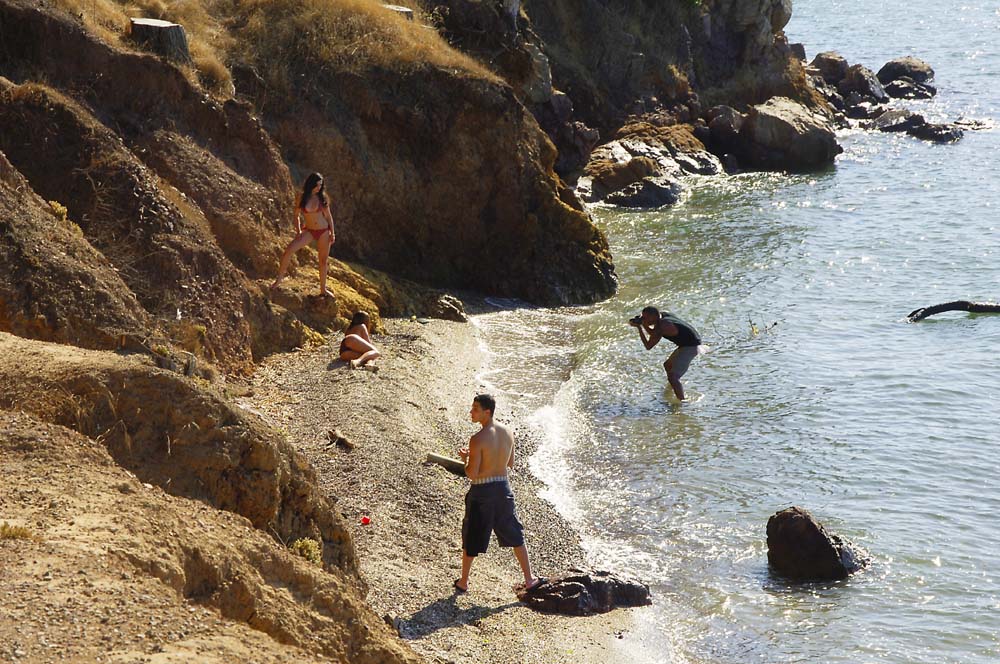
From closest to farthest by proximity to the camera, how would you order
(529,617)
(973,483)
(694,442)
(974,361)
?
1. (529,617)
2. (973,483)
3. (694,442)
4. (974,361)

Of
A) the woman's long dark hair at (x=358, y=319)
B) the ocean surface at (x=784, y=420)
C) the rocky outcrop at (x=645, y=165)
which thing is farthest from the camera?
the rocky outcrop at (x=645, y=165)

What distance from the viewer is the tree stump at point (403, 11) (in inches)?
950

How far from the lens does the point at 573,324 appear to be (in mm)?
21531

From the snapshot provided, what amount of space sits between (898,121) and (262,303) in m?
34.9

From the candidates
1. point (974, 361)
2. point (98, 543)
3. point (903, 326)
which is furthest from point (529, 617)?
point (903, 326)

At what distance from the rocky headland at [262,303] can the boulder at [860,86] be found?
56.4 feet

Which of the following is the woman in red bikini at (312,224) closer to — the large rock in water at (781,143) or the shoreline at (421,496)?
the shoreline at (421,496)

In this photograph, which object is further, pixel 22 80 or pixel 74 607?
pixel 22 80

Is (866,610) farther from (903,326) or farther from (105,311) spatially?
(903,326)

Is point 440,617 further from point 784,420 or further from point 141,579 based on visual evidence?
point 784,420

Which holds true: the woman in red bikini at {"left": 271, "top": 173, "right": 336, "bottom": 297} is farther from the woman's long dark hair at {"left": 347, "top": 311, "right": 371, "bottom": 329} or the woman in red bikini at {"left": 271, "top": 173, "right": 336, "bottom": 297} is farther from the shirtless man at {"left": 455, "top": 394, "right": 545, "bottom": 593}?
the shirtless man at {"left": 455, "top": 394, "right": 545, "bottom": 593}

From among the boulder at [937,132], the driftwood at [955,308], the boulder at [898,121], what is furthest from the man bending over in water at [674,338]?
the boulder at [898,121]

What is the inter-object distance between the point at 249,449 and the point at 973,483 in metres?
10.7

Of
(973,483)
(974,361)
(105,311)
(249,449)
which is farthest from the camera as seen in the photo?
(974,361)
